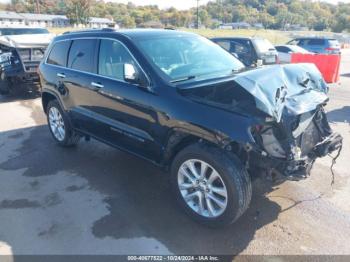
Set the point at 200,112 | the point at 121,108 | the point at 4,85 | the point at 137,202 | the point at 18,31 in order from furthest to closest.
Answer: the point at 18,31 → the point at 4,85 → the point at 121,108 → the point at 137,202 → the point at 200,112

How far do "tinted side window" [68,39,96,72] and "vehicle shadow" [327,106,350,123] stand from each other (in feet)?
17.2

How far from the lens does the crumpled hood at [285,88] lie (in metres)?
3.14

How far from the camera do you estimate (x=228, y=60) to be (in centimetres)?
458

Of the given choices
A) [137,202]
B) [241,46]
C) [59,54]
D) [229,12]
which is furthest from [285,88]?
[229,12]

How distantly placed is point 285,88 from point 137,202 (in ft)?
6.99

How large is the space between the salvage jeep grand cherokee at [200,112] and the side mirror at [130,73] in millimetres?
12

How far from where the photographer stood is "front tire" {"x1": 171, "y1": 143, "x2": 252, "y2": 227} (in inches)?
124

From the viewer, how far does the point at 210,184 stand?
3387mm

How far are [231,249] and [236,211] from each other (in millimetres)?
354

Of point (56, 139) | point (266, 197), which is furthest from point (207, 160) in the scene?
point (56, 139)

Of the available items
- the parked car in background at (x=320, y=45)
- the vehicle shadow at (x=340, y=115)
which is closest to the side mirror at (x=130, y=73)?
the vehicle shadow at (x=340, y=115)

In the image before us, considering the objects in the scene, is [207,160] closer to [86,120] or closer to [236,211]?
[236,211]

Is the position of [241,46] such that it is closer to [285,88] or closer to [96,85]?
[96,85]

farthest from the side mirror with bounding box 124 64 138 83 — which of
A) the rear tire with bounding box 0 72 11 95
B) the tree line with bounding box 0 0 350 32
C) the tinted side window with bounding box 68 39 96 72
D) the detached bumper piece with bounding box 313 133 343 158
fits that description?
the tree line with bounding box 0 0 350 32
